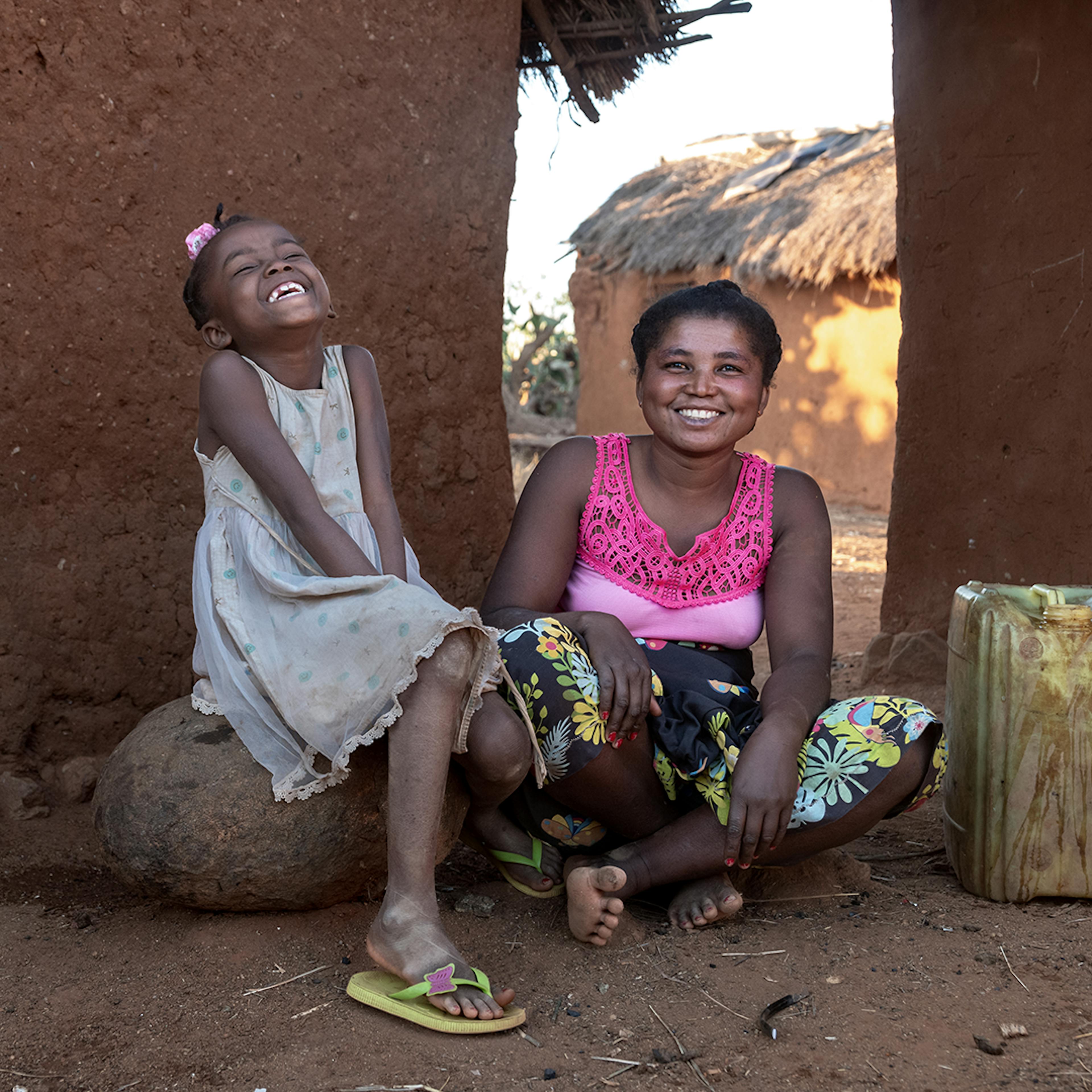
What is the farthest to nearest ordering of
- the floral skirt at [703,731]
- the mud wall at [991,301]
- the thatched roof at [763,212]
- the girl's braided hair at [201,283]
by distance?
the thatched roof at [763,212], the mud wall at [991,301], the girl's braided hair at [201,283], the floral skirt at [703,731]

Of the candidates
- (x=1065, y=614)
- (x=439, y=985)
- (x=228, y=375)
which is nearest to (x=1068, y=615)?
(x=1065, y=614)

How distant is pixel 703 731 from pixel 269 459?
1020mm

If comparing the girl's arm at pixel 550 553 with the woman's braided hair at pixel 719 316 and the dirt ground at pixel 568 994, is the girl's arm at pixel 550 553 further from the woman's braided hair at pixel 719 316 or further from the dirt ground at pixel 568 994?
the dirt ground at pixel 568 994

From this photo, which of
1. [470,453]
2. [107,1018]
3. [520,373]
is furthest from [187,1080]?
[520,373]

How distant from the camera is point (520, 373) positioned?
16.6m

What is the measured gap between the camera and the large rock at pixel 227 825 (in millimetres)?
2213

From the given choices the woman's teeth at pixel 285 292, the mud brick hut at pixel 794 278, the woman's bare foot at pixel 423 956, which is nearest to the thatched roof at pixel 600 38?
the woman's teeth at pixel 285 292

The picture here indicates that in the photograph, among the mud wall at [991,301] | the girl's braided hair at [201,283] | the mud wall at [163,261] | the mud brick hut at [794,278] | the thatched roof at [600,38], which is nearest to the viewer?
the girl's braided hair at [201,283]

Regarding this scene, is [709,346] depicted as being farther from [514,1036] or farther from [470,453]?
[514,1036]

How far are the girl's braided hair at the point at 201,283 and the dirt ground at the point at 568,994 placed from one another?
4.09ft

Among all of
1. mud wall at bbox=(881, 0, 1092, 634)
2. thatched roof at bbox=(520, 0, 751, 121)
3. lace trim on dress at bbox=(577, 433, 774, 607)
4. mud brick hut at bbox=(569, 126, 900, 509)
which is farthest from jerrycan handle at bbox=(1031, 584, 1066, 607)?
mud brick hut at bbox=(569, 126, 900, 509)

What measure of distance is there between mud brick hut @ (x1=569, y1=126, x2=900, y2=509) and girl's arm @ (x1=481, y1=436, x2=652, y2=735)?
671cm

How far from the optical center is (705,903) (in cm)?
231

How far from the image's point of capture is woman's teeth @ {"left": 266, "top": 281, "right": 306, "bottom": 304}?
94.4 inches
